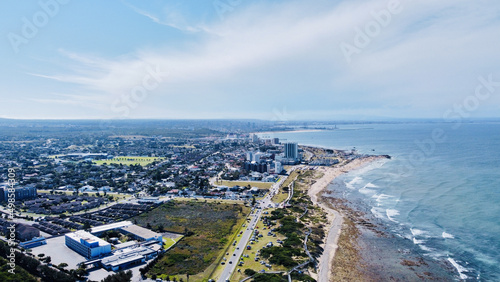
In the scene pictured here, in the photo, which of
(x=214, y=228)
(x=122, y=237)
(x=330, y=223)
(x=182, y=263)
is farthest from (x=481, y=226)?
(x=122, y=237)

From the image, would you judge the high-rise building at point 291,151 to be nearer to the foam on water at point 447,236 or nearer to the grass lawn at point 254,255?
the grass lawn at point 254,255

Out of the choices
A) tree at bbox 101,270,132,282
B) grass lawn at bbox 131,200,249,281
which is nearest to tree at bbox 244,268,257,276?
grass lawn at bbox 131,200,249,281

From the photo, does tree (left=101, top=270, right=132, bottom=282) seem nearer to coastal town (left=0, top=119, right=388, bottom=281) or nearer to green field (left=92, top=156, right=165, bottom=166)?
coastal town (left=0, top=119, right=388, bottom=281)

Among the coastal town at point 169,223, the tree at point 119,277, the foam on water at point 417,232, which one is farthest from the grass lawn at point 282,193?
the tree at point 119,277

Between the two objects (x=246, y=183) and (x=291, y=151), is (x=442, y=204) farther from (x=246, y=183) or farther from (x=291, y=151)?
(x=291, y=151)

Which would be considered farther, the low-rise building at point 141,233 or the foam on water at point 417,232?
the foam on water at point 417,232
